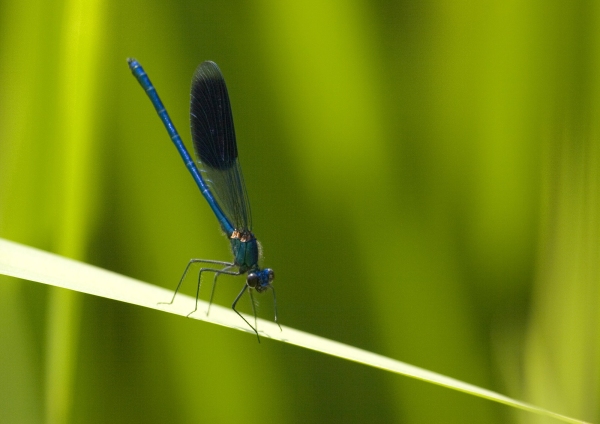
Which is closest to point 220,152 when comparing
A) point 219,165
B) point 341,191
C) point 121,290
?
point 219,165

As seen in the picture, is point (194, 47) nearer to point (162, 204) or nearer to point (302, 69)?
point (302, 69)

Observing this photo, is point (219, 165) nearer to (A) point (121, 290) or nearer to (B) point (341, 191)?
(B) point (341, 191)

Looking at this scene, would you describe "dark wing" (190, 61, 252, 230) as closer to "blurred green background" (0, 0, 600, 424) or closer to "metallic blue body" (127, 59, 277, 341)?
"metallic blue body" (127, 59, 277, 341)

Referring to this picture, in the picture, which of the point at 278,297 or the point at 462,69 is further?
the point at 278,297

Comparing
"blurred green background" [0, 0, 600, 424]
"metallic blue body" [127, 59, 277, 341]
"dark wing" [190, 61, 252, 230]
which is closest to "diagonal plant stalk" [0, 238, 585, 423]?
"blurred green background" [0, 0, 600, 424]

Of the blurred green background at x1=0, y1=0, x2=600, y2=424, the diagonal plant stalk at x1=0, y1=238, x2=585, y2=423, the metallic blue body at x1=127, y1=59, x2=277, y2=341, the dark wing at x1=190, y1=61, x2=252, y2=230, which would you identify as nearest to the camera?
the diagonal plant stalk at x1=0, y1=238, x2=585, y2=423

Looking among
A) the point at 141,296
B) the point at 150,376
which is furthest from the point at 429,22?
the point at 150,376
